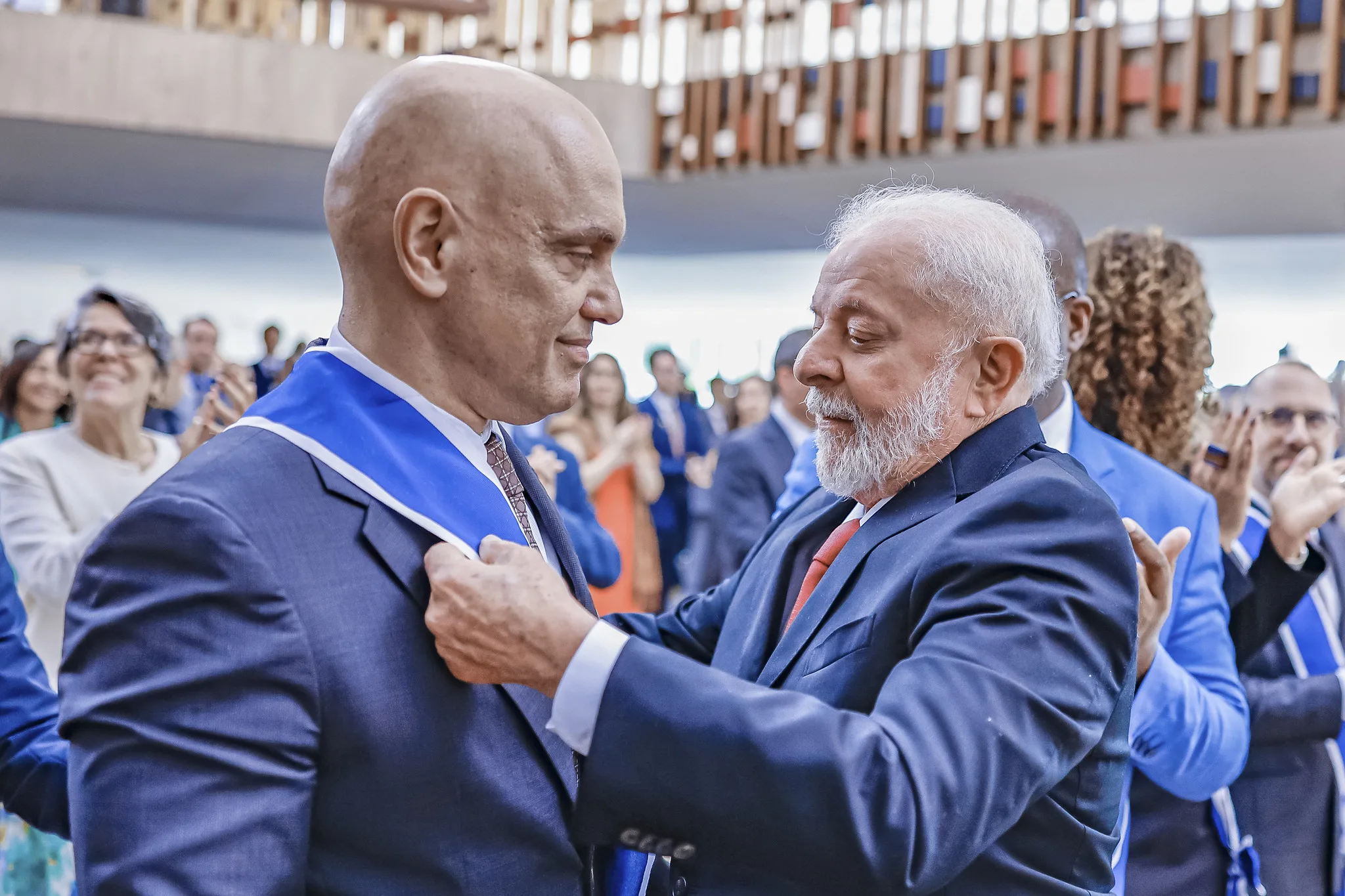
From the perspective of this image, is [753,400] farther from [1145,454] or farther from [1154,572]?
[1154,572]

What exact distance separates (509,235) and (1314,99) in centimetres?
585

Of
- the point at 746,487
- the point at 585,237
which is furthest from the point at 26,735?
the point at 746,487

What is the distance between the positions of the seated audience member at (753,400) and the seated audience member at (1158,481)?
5573 mm

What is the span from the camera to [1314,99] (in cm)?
610

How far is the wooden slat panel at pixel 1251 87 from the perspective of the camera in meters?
6.22

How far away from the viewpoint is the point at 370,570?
124 cm

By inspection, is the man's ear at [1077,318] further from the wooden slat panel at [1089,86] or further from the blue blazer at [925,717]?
the wooden slat panel at [1089,86]

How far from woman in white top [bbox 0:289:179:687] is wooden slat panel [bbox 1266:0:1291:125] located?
5064mm

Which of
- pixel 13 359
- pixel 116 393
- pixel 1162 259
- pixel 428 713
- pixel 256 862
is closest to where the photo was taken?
pixel 256 862

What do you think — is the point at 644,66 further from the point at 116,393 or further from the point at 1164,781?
the point at 1164,781

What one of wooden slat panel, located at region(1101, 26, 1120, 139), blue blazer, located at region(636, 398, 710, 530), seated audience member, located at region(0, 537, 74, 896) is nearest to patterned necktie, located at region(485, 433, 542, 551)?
seated audience member, located at region(0, 537, 74, 896)

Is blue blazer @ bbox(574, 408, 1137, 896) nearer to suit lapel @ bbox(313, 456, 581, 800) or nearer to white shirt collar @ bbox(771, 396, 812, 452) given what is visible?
suit lapel @ bbox(313, 456, 581, 800)

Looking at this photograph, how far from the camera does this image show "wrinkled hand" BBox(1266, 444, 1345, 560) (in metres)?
2.41

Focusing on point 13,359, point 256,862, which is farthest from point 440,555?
point 13,359
